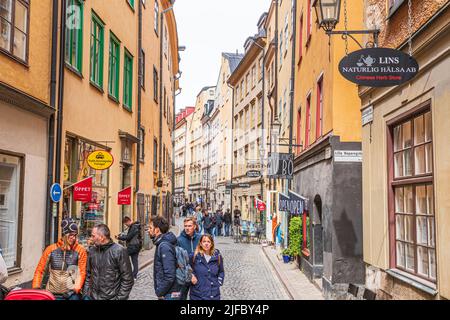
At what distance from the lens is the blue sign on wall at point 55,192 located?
1181 cm

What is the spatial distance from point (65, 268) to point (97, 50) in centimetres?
1077

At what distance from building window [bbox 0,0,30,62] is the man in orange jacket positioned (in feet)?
14.5

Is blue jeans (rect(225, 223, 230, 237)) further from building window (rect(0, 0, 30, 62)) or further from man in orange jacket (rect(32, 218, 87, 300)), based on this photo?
man in orange jacket (rect(32, 218, 87, 300))

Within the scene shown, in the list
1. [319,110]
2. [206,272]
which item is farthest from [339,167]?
[206,272]

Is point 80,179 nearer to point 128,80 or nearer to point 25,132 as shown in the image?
point 25,132

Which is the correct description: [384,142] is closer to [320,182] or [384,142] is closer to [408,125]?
[408,125]

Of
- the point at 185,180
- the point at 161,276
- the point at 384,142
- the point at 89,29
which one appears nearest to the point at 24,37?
the point at 89,29

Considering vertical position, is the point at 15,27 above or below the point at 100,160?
above

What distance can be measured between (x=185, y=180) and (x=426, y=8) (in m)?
78.5

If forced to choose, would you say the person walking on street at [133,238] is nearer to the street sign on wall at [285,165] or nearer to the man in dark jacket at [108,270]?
the street sign on wall at [285,165]

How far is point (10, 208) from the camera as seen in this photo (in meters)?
10.6

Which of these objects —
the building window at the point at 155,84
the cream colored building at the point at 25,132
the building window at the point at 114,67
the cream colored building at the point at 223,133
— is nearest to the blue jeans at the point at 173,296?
the cream colored building at the point at 25,132

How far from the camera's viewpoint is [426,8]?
24.2ft

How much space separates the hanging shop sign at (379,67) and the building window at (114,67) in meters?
11.9
